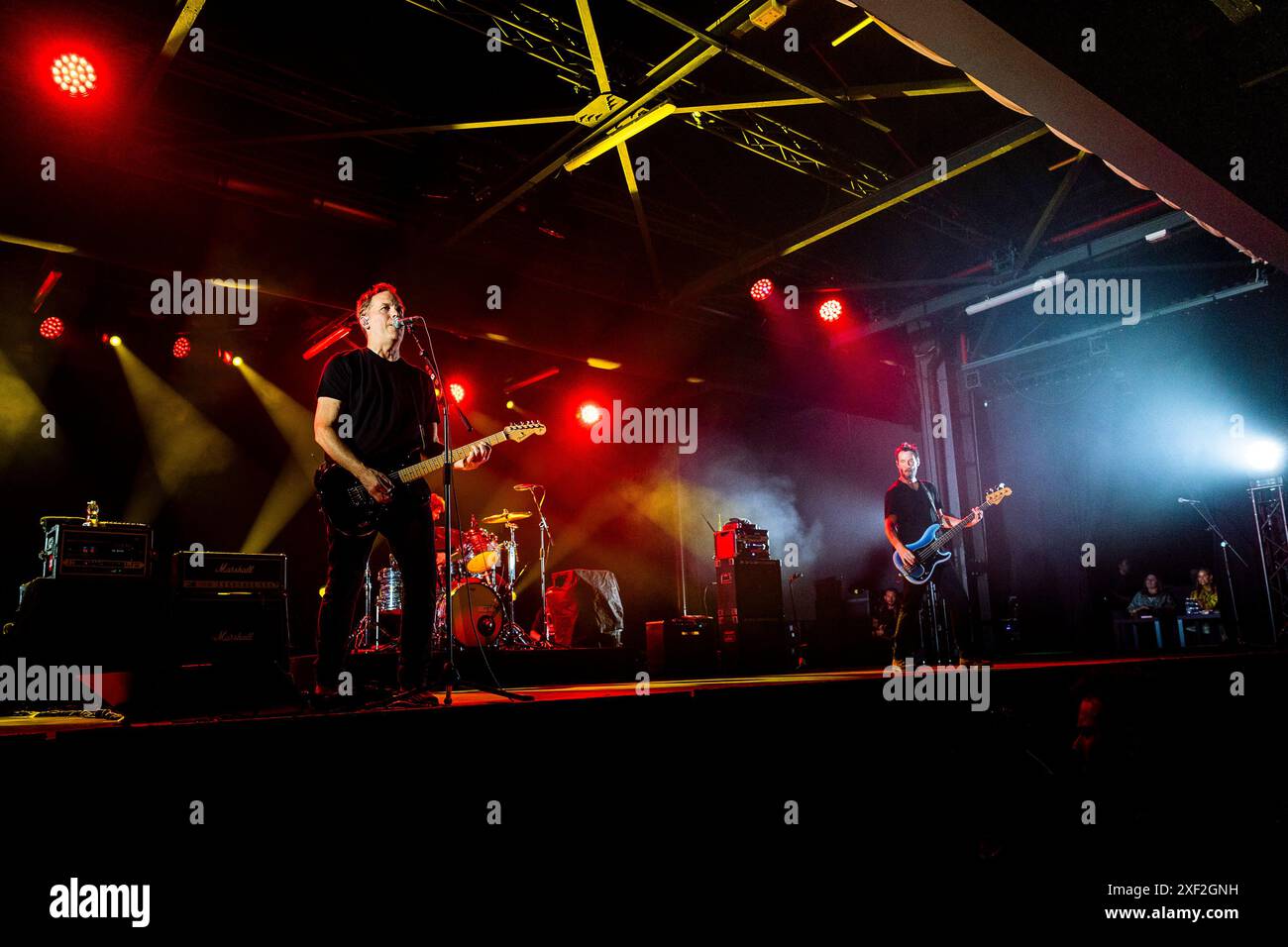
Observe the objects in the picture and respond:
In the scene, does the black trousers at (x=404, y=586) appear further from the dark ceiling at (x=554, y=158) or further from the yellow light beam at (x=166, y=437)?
the yellow light beam at (x=166, y=437)

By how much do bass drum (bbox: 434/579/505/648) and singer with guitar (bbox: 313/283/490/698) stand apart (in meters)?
4.34

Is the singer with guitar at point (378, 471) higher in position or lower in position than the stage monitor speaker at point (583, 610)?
higher

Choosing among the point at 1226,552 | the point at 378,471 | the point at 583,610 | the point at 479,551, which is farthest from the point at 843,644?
the point at 378,471

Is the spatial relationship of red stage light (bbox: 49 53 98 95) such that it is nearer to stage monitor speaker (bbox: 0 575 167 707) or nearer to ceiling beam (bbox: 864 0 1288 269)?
stage monitor speaker (bbox: 0 575 167 707)

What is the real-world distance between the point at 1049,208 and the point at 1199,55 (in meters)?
4.28

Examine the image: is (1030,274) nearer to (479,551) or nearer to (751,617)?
(751,617)

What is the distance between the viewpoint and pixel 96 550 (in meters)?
5.20

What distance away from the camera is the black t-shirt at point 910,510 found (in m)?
7.21

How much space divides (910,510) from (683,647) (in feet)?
8.37

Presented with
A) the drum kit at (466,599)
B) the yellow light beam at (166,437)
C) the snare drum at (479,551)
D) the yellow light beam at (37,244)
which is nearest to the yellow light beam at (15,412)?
the yellow light beam at (166,437)

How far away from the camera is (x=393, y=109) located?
6602mm

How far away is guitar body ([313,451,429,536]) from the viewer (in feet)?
12.0

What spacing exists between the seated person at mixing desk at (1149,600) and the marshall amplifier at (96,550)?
37.3 feet

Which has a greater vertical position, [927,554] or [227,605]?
[927,554]
